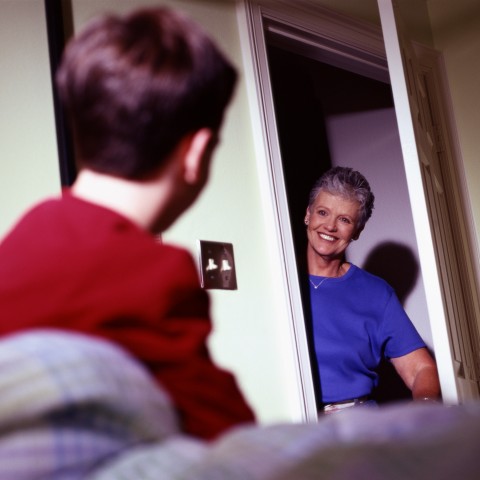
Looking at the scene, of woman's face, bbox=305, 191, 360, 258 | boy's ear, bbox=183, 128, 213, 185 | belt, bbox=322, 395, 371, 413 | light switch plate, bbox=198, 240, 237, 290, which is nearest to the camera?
boy's ear, bbox=183, 128, 213, 185

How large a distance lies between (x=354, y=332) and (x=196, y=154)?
5.37 feet

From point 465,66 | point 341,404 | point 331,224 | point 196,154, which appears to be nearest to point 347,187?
point 331,224

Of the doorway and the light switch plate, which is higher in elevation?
the doorway

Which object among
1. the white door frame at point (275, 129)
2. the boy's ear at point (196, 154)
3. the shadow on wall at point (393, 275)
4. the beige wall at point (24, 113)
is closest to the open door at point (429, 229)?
the white door frame at point (275, 129)

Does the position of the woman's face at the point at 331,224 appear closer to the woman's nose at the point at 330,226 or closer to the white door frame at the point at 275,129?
the woman's nose at the point at 330,226

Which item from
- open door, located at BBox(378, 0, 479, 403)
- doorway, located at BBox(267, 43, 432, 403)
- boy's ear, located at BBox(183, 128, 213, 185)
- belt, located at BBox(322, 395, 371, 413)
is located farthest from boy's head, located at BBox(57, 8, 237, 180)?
doorway, located at BBox(267, 43, 432, 403)

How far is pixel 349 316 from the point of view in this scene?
2.16m

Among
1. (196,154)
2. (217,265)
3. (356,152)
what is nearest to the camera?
(196,154)

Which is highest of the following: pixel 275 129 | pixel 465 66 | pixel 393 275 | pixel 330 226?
pixel 465 66

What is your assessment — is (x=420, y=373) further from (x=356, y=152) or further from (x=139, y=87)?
(x=139, y=87)

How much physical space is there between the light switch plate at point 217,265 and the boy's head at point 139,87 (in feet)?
3.65

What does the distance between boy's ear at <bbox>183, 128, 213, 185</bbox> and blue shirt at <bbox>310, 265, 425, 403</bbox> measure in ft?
5.03

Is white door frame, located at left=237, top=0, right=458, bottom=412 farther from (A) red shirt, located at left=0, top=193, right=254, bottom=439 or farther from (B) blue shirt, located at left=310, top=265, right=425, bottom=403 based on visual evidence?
(A) red shirt, located at left=0, top=193, right=254, bottom=439

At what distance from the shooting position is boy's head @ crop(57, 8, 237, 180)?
534 millimetres
